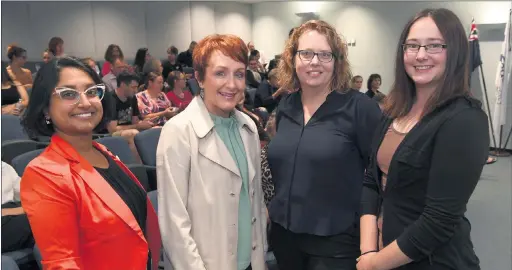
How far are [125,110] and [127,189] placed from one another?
3.81 metres

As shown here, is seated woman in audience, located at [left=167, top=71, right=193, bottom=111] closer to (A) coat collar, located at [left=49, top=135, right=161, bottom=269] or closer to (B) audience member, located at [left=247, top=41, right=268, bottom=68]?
(B) audience member, located at [left=247, top=41, right=268, bottom=68]

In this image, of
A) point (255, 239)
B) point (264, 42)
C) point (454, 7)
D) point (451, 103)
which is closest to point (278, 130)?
point (255, 239)

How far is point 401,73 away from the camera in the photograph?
1.47 m

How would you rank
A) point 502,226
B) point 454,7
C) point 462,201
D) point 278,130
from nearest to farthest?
point 462,201
point 278,130
point 502,226
point 454,7

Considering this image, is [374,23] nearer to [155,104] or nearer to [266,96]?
[266,96]

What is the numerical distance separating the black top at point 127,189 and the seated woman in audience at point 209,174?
71mm

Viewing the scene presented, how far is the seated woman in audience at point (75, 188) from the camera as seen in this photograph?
113 centimetres

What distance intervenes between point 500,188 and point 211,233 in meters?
4.71

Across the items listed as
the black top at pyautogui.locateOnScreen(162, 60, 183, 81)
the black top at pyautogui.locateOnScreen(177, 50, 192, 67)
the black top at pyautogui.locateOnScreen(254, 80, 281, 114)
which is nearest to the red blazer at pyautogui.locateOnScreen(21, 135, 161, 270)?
the black top at pyautogui.locateOnScreen(254, 80, 281, 114)

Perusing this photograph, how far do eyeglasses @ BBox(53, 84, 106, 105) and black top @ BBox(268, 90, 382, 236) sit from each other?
725 millimetres

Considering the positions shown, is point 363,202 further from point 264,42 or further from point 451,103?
point 264,42

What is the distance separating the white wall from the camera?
7250 millimetres

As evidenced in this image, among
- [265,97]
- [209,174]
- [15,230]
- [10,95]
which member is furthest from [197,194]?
[265,97]

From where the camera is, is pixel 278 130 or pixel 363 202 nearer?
pixel 363 202
